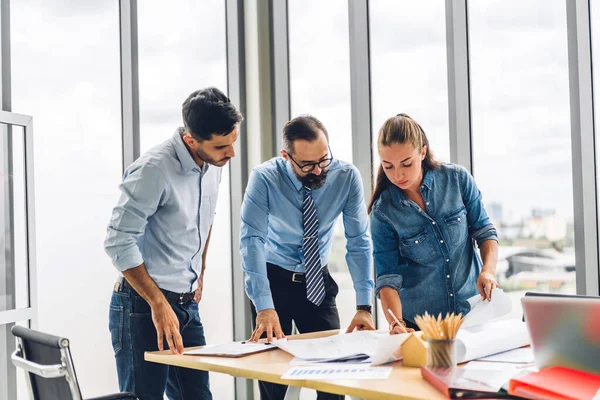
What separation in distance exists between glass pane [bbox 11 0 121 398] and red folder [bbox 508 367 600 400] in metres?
2.23

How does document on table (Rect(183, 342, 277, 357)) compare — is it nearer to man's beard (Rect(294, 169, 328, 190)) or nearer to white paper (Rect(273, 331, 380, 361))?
white paper (Rect(273, 331, 380, 361))

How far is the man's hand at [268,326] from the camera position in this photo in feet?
6.64

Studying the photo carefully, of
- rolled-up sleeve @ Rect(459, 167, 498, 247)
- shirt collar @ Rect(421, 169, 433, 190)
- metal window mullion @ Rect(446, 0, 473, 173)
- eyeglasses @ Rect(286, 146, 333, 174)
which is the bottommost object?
rolled-up sleeve @ Rect(459, 167, 498, 247)

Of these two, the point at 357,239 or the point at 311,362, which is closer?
the point at 311,362

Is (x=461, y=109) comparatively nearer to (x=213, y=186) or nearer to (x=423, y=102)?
(x=423, y=102)

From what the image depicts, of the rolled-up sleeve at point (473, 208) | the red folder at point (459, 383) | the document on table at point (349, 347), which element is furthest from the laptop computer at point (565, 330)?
the rolled-up sleeve at point (473, 208)

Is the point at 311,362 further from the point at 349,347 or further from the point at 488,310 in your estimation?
the point at 488,310

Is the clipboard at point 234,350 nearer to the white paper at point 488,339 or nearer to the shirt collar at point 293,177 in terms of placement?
the white paper at point 488,339

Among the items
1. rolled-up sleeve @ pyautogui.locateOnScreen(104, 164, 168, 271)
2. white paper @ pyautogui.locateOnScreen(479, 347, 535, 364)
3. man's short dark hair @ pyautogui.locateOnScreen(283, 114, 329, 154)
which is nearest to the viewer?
white paper @ pyautogui.locateOnScreen(479, 347, 535, 364)

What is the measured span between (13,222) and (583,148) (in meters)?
2.40

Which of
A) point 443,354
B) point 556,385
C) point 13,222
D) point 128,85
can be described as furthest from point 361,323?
point 128,85

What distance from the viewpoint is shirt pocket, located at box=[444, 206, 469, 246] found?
2182 mm

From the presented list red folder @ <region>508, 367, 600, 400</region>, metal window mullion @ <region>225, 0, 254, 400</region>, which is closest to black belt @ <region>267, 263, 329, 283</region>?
metal window mullion @ <region>225, 0, 254, 400</region>

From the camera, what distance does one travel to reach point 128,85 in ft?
11.0
